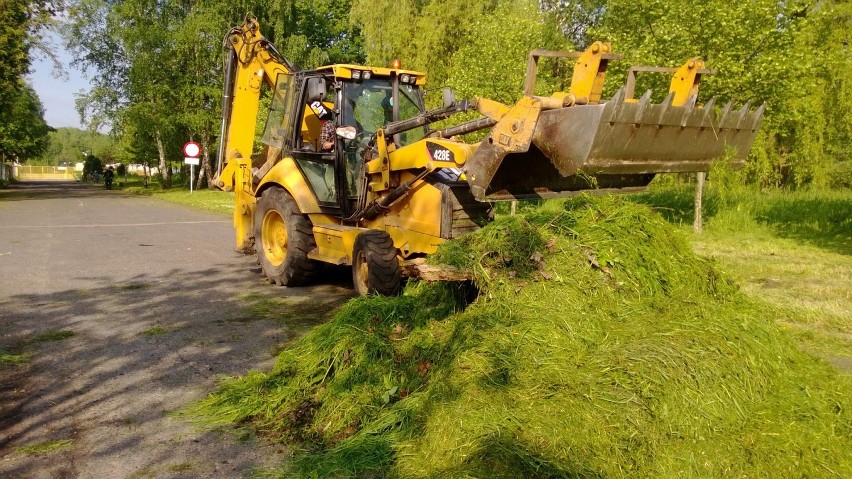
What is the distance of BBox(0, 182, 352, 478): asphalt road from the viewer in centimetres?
427

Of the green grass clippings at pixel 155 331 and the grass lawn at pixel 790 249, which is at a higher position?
the grass lawn at pixel 790 249

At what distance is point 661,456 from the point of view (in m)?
3.54

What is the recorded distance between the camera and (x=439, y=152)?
7.65 m

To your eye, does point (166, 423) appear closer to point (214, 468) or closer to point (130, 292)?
point (214, 468)

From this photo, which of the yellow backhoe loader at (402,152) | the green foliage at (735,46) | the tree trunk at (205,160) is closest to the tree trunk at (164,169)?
the tree trunk at (205,160)

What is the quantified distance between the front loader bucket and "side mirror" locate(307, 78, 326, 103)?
265 centimetres

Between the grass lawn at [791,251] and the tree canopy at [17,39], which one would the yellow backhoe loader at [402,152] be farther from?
the tree canopy at [17,39]

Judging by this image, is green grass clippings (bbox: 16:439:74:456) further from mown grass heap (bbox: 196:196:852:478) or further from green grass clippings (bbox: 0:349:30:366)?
green grass clippings (bbox: 0:349:30:366)

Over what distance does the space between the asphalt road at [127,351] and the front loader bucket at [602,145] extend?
2581 mm

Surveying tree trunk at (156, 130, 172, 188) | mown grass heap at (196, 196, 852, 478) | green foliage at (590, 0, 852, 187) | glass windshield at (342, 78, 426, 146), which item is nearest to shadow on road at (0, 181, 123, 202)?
tree trunk at (156, 130, 172, 188)

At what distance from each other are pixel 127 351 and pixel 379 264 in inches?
103

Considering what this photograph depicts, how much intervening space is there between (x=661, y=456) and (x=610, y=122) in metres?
3.06

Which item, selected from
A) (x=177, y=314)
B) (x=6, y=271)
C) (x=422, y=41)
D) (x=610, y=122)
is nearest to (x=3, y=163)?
(x=422, y=41)

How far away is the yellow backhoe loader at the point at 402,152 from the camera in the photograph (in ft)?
20.1
